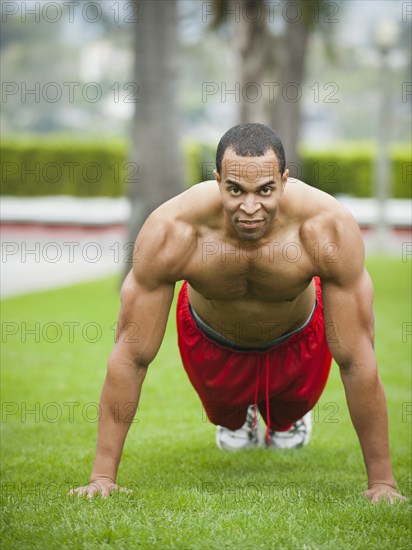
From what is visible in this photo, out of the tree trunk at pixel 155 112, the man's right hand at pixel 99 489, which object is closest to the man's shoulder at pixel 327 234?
the man's right hand at pixel 99 489

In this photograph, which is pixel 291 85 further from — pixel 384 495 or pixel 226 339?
pixel 384 495

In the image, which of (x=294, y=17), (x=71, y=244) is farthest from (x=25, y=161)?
(x=294, y=17)

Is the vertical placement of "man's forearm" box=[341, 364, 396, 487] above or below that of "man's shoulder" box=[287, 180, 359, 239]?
below

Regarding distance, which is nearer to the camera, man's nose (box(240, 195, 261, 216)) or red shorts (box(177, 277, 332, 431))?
man's nose (box(240, 195, 261, 216))

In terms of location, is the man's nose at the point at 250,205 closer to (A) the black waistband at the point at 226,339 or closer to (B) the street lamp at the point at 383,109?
(A) the black waistband at the point at 226,339

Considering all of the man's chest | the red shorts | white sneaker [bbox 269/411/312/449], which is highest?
the man's chest

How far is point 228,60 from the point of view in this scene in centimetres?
5066

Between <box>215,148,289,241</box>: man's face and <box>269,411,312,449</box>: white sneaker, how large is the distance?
201 centimetres

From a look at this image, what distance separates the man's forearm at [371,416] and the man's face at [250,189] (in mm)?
819

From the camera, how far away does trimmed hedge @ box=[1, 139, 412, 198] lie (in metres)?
27.3

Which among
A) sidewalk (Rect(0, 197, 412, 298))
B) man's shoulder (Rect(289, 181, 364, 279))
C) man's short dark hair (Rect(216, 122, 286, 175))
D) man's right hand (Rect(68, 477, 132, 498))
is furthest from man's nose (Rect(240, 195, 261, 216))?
sidewalk (Rect(0, 197, 412, 298))

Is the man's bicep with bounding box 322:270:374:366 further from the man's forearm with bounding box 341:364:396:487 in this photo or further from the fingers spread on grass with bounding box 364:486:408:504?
the fingers spread on grass with bounding box 364:486:408:504

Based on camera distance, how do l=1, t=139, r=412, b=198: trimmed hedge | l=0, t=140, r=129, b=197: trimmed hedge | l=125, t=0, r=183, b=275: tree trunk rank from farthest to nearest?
l=0, t=140, r=129, b=197: trimmed hedge, l=1, t=139, r=412, b=198: trimmed hedge, l=125, t=0, r=183, b=275: tree trunk

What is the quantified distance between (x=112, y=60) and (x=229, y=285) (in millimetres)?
47881
